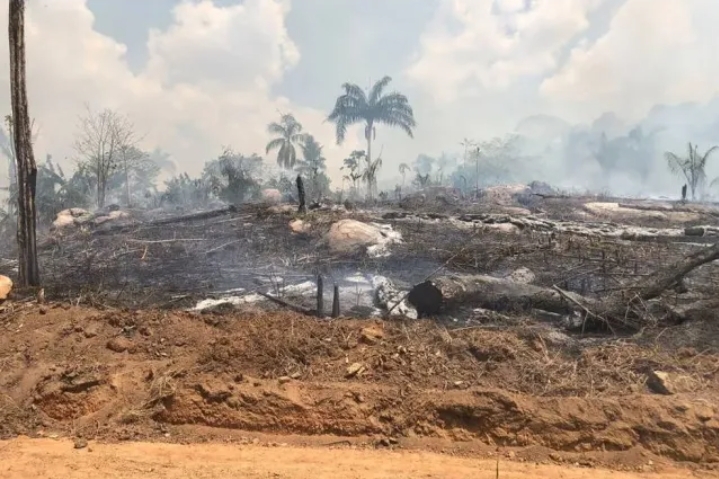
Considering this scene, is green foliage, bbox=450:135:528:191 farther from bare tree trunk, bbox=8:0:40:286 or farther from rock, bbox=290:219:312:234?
bare tree trunk, bbox=8:0:40:286

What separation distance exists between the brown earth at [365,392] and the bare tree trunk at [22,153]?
2412mm

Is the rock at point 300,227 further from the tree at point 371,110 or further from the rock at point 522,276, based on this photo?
the tree at point 371,110

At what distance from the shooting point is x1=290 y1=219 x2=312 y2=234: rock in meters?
13.3

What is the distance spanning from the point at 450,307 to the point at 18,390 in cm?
515

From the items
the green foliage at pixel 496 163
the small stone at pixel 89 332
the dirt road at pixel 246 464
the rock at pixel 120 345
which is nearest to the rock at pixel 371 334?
the dirt road at pixel 246 464

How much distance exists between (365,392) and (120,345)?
2947 millimetres

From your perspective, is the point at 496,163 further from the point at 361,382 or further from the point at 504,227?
the point at 361,382

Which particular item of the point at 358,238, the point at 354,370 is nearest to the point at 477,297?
the point at 354,370

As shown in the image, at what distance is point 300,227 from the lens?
13547mm

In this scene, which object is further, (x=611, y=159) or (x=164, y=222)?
(x=611, y=159)

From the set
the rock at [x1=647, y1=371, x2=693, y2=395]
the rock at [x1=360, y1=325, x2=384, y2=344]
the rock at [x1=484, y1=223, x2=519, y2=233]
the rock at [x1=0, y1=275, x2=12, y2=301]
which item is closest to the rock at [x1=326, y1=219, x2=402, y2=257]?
the rock at [x1=484, y1=223, x2=519, y2=233]

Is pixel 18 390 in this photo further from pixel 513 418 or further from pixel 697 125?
pixel 697 125

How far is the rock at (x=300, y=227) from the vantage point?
524 inches

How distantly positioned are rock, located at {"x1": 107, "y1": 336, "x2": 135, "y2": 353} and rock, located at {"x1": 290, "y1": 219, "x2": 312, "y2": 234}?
7646 millimetres
